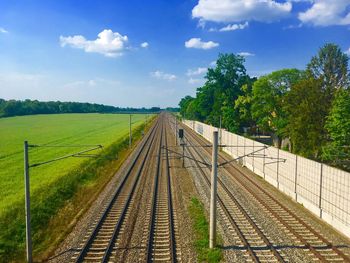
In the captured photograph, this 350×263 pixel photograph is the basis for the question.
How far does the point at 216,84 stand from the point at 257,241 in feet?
212

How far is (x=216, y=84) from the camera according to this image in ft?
258

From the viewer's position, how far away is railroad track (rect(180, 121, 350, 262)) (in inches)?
588

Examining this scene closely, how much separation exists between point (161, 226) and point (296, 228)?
775 cm

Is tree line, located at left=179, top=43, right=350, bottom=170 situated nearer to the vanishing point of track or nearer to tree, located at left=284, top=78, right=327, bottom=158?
tree, located at left=284, top=78, right=327, bottom=158

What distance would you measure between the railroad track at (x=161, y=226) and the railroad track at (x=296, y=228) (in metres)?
4.28

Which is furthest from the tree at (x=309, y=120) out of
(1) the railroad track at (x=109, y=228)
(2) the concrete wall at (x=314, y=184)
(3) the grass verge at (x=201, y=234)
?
(1) the railroad track at (x=109, y=228)

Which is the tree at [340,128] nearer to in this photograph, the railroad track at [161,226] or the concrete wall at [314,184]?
the concrete wall at [314,184]

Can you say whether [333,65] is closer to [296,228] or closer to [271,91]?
[271,91]

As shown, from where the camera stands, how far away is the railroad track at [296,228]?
14.9 metres

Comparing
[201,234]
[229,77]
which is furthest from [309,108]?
[229,77]

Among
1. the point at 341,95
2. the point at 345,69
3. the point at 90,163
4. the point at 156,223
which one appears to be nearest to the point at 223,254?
the point at 156,223

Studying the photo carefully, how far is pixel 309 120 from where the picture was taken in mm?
36531

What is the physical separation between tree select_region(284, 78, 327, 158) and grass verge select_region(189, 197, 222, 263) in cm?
1850

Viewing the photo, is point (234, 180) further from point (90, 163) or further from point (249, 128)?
point (249, 128)
